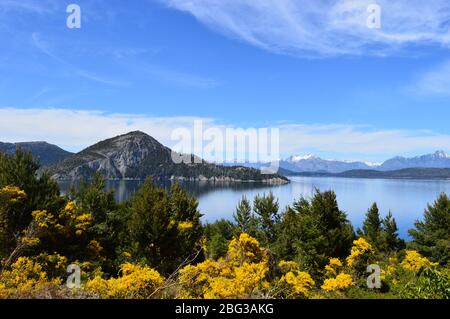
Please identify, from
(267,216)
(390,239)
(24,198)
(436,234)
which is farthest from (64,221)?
(390,239)

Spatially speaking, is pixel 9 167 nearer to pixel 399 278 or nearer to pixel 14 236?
pixel 14 236

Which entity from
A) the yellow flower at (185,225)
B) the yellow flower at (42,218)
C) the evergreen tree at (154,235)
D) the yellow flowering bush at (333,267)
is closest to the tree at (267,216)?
the yellow flower at (185,225)

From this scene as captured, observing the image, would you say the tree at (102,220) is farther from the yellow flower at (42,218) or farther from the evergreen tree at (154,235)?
the yellow flower at (42,218)

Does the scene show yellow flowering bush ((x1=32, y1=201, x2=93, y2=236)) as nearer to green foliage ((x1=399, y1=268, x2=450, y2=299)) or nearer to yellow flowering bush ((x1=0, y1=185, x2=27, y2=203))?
yellow flowering bush ((x1=0, y1=185, x2=27, y2=203))

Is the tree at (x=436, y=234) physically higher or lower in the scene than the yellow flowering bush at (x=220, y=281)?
lower

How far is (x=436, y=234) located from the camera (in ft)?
160

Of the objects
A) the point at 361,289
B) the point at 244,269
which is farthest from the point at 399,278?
the point at 244,269

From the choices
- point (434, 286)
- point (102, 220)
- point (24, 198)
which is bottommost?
point (102, 220)

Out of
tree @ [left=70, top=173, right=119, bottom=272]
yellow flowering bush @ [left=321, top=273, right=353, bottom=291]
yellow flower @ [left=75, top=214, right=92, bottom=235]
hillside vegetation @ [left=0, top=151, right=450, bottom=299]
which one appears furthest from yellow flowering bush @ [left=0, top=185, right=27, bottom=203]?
yellow flowering bush @ [left=321, top=273, right=353, bottom=291]

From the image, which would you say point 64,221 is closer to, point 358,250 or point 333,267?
point 333,267

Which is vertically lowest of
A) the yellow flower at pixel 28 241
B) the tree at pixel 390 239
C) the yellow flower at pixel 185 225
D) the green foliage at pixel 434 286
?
the tree at pixel 390 239

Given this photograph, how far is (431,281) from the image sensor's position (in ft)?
38.2

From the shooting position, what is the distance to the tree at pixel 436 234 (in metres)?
47.2
